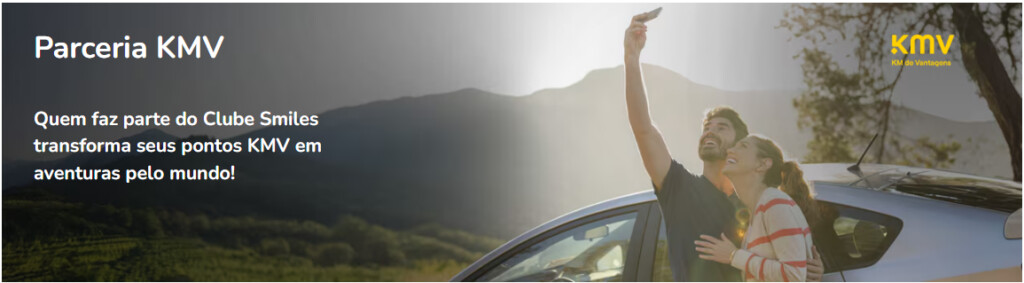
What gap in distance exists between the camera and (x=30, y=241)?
6.37 metres

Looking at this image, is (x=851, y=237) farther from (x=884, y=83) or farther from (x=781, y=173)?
(x=884, y=83)

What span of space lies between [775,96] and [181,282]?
17.6 ft

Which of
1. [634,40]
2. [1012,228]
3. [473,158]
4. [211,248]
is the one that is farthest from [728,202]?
[211,248]

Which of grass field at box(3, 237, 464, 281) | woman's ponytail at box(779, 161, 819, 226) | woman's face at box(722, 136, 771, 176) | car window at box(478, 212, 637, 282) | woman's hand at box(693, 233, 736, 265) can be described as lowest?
grass field at box(3, 237, 464, 281)

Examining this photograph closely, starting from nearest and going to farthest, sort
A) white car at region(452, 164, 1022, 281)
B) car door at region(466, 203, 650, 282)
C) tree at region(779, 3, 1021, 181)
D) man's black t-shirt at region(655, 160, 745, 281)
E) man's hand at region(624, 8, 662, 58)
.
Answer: white car at region(452, 164, 1022, 281) < man's black t-shirt at region(655, 160, 745, 281) < man's hand at region(624, 8, 662, 58) < car door at region(466, 203, 650, 282) < tree at region(779, 3, 1021, 181)

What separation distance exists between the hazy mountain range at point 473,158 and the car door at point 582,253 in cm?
306

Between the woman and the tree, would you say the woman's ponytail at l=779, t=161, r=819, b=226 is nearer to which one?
the woman

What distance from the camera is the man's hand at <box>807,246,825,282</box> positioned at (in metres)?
2.08

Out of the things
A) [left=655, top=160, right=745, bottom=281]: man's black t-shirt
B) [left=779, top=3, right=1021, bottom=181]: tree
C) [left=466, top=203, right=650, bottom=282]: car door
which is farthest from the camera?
[left=779, top=3, right=1021, bottom=181]: tree

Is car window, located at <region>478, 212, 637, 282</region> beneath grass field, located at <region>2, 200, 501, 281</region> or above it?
above

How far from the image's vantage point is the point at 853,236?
2.26m

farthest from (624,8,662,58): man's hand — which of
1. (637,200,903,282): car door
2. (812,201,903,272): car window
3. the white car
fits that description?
(812,201,903,272): car window

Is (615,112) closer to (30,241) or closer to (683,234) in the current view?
(683,234)

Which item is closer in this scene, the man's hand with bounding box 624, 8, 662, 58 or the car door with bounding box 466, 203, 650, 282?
the man's hand with bounding box 624, 8, 662, 58
